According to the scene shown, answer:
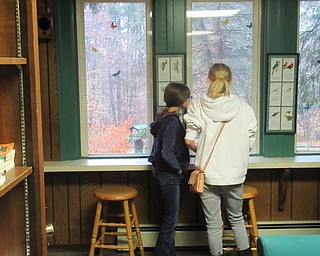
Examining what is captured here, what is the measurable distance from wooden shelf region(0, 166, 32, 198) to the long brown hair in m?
1.60

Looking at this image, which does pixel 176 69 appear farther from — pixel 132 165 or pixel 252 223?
pixel 252 223

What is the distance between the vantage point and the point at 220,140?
277 cm

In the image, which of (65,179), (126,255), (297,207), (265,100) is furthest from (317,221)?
(65,179)

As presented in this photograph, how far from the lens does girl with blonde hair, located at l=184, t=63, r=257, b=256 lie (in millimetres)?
2773

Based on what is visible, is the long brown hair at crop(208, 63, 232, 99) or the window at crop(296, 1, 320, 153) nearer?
the long brown hair at crop(208, 63, 232, 99)

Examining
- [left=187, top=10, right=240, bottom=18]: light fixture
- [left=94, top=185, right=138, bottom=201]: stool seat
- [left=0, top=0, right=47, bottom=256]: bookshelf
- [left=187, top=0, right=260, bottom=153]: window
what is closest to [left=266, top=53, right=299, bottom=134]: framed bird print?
[left=187, top=0, right=260, bottom=153]: window

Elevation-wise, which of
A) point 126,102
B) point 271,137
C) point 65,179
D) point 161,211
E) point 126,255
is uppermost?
point 126,102

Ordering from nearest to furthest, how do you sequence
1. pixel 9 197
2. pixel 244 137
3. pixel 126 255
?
pixel 9 197 → pixel 244 137 → pixel 126 255

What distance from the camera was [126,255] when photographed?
134 inches

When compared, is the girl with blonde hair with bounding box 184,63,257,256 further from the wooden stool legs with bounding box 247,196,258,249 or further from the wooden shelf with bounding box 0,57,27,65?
the wooden shelf with bounding box 0,57,27,65

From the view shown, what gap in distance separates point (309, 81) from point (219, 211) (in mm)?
1371

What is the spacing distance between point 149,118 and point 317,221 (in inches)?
59.3

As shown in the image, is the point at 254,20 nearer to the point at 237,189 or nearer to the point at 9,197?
the point at 237,189

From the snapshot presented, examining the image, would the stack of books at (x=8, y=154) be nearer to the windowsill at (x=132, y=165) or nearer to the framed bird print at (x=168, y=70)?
the windowsill at (x=132, y=165)
